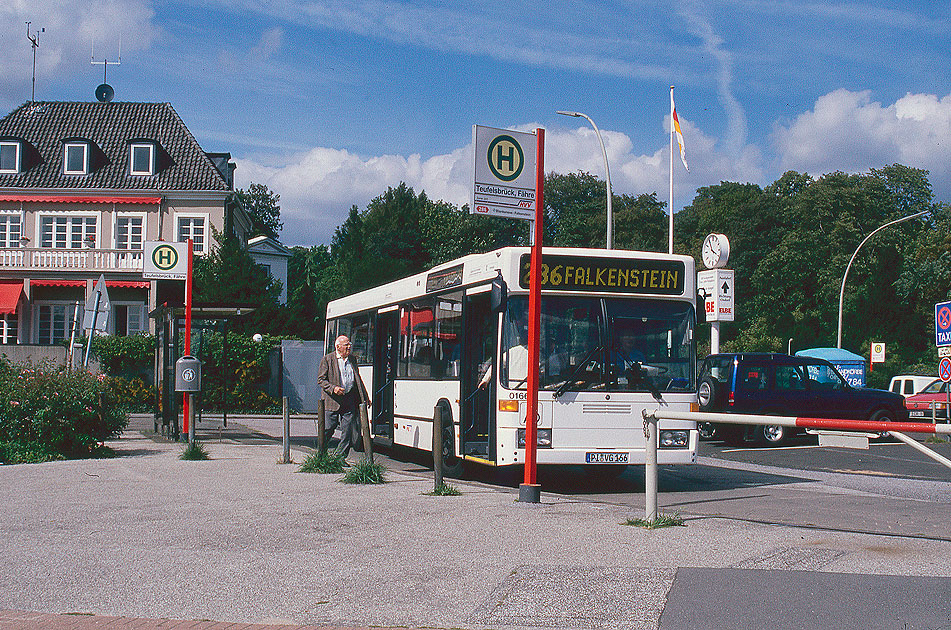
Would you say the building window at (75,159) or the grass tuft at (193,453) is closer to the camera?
the grass tuft at (193,453)

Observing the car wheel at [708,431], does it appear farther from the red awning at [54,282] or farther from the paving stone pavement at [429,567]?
the red awning at [54,282]

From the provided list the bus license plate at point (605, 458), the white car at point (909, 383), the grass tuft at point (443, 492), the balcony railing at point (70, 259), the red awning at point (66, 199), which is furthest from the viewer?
the red awning at point (66, 199)

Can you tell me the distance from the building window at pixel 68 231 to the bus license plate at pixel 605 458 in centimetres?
3853

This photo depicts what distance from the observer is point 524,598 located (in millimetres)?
5930

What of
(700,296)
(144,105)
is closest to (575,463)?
(700,296)

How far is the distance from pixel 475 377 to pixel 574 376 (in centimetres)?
154

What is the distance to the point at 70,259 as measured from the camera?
44.2 metres

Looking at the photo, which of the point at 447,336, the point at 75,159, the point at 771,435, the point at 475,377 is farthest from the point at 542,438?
the point at 75,159

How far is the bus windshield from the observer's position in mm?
11516

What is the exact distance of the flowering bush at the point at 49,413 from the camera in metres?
14.1

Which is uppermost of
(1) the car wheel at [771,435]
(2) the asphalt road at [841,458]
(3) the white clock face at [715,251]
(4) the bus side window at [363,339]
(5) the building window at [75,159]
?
(5) the building window at [75,159]

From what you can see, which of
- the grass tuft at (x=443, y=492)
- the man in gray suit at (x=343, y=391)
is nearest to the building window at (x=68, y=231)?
the man in gray suit at (x=343, y=391)

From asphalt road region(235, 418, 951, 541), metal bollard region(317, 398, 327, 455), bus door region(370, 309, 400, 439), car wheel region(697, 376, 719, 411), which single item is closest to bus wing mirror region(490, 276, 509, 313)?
asphalt road region(235, 418, 951, 541)

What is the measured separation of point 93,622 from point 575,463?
6.83 metres
